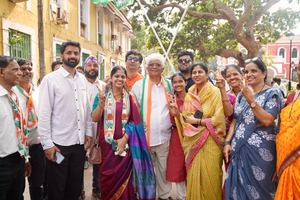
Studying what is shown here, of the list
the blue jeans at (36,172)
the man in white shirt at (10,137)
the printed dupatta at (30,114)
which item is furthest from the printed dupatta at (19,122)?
the blue jeans at (36,172)

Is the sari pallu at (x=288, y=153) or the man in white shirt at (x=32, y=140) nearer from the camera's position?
the sari pallu at (x=288, y=153)

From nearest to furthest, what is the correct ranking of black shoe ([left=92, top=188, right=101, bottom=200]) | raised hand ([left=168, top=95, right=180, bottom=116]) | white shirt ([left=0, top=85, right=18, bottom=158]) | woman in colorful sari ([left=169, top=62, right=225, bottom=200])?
1. white shirt ([left=0, top=85, right=18, bottom=158])
2. woman in colorful sari ([left=169, top=62, right=225, bottom=200])
3. raised hand ([left=168, top=95, right=180, bottom=116])
4. black shoe ([left=92, top=188, right=101, bottom=200])

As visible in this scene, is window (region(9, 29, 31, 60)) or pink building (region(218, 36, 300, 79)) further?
pink building (region(218, 36, 300, 79))

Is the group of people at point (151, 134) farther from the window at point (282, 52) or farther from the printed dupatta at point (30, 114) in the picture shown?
the window at point (282, 52)

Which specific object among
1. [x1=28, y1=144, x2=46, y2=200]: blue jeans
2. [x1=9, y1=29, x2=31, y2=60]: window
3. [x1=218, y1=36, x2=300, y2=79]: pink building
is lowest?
[x1=28, y1=144, x2=46, y2=200]: blue jeans

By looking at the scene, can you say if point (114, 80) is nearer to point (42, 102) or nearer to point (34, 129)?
point (42, 102)

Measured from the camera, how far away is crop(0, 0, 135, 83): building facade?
576 centimetres

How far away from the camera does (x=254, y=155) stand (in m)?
2.37

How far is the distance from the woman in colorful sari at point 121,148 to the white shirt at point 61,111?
28cm

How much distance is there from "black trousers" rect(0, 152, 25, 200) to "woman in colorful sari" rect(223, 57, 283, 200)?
234 centimetres

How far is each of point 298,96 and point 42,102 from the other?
280 centimetres

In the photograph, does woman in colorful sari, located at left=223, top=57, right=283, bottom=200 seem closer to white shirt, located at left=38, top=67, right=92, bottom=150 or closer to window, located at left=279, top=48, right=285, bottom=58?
white shirt, located at left=38, top=67, right=92, bottom=150

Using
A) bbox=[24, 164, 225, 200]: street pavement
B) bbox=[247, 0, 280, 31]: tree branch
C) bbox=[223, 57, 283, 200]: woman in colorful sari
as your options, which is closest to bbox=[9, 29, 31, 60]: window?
bbox=[24, 164, 225, 200]: street pavement

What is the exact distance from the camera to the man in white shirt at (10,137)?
207 centimetres
